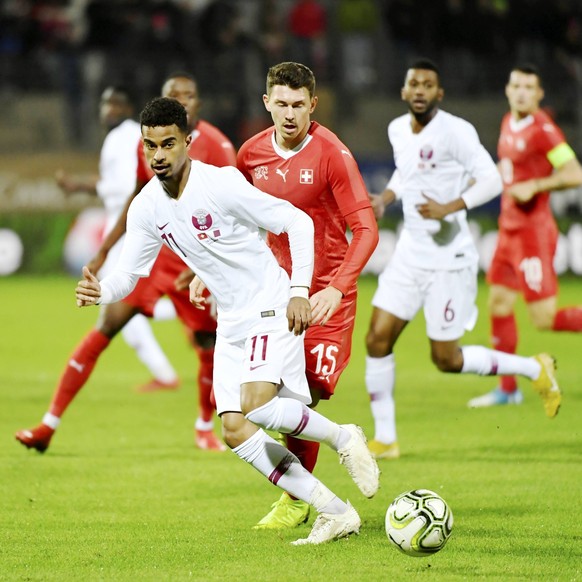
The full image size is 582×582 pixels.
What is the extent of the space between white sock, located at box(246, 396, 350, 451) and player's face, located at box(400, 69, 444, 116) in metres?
2.90

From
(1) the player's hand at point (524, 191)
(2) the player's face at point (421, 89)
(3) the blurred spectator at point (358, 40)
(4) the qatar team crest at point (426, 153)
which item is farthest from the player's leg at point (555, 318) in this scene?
(3) the blurred spectator at point (358, 40)

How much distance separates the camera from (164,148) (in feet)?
17.6

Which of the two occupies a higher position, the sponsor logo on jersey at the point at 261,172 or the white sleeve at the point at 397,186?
the sponsor logo on jersey at the point at 261,172

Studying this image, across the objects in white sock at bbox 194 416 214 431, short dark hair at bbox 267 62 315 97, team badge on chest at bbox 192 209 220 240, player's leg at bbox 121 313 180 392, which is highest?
short dark hair at bbox 267 62 315 97

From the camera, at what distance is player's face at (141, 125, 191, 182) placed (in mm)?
5359

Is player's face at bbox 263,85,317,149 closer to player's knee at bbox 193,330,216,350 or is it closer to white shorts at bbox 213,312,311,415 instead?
white shorts at bbox 213,312,311,415

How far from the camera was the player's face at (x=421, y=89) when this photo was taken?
7.82 metres

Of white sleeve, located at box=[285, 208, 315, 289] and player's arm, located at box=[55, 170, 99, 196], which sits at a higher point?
white sleeve, located at box=[285, 208, 315, 289]

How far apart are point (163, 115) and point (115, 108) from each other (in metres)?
4.95

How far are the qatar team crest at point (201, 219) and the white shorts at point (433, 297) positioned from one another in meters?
2.81

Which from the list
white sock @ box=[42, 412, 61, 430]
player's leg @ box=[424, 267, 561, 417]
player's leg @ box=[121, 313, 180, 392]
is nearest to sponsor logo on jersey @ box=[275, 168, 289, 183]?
player's leg @ box=[424, 267, 561, 417]

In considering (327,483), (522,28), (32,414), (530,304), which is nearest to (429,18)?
(522,28)

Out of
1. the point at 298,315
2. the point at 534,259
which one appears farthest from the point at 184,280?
the point at 534,259

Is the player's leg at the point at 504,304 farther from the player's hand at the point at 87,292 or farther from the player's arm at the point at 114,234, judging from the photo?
the player's hand at the point at 87,292
